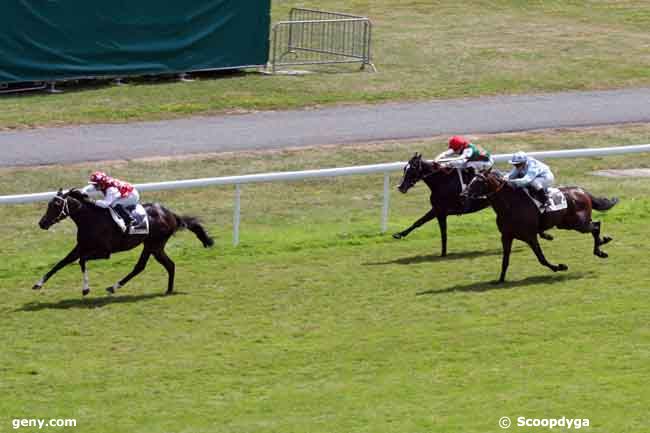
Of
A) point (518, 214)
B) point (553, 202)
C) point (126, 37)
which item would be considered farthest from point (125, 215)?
point (126, 37)

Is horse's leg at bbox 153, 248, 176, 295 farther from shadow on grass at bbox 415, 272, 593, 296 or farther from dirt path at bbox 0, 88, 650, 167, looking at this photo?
dirt path at bbox 0, 88, 650, 167

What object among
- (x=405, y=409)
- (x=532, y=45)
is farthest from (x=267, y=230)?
(x=532, y=45)

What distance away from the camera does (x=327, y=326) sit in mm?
12969

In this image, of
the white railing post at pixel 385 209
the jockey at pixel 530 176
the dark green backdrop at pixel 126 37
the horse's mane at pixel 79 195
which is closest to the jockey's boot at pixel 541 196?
Result: the jockey at pixel 530 176

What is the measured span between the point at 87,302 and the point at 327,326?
238cm

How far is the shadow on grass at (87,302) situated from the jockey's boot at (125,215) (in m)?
0.68

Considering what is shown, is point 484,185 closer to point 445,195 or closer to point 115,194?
point 445,195

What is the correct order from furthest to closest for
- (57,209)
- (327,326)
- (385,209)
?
(385,209)
(57,209)
(327,326)

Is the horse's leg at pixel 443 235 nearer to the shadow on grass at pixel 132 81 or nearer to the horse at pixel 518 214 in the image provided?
the horse at pixel 518 214

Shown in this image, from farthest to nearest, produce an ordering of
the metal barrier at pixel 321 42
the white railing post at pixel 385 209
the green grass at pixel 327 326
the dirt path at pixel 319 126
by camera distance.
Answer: the metal barrier at pixel 321 42 → the dirt path at pixel 319 126 → the white railing post at pixel 385 209 → the green grass at pixel 327 326

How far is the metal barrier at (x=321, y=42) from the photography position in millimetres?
26781

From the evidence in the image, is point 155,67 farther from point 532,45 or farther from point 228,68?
point 532,45

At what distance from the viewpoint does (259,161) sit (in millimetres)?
20547

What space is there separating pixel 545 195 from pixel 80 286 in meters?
4.68
